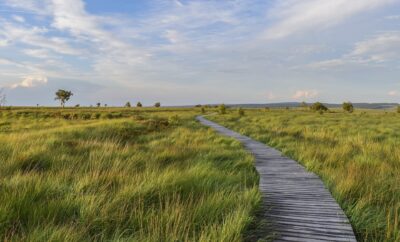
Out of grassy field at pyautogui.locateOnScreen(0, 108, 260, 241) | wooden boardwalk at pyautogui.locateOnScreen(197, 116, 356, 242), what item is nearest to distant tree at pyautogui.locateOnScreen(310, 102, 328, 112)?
wooden boardwalk at pyautogui.locateOnScreen(197, 116, 356, 242)

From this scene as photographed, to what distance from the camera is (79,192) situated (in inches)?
189

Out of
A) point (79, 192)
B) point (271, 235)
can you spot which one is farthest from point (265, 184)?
point (79, 192)

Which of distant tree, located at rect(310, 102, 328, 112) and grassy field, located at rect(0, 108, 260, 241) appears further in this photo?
distant tree, located at rect(310, 102, 328, 112)

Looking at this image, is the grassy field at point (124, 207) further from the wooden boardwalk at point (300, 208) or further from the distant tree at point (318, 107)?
the distant tree at point (318, 107)

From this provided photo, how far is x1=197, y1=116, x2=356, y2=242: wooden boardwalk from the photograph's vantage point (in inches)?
153

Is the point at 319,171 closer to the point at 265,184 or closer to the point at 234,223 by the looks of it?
the point at 265,184

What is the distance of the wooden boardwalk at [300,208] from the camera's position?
12.7 feet

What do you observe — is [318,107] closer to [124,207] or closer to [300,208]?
[300,208]

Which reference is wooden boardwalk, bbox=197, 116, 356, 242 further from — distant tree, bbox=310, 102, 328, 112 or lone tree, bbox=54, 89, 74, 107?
lone tree, bbox=54, 89, 74, 107

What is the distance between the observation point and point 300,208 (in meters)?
4.80

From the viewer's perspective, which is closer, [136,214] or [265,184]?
[136,214]

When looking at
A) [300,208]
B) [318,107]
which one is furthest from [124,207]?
[318,107]

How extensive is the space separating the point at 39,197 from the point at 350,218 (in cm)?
Answer: 441

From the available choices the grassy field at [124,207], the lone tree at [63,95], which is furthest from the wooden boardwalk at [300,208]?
the lone tree at [63,95]
